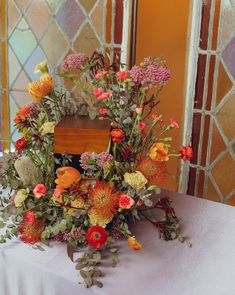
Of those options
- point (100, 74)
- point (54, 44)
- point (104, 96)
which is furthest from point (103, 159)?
point (54, 44)

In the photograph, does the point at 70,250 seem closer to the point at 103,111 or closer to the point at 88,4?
the point at 103,111

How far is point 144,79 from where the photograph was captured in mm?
1097

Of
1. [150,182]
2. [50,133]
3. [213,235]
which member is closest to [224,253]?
[213,235]

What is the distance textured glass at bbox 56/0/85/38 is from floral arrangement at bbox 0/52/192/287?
112cm

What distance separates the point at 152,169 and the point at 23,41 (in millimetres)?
1710

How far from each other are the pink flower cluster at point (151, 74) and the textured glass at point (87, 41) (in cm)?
120

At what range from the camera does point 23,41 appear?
8.37ft

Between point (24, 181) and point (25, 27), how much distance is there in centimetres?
159

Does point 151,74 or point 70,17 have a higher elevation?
point 70,17

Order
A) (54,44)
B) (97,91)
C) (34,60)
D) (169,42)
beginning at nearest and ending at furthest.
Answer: (97,91) → (169,42) → (54,44) → (34,60)

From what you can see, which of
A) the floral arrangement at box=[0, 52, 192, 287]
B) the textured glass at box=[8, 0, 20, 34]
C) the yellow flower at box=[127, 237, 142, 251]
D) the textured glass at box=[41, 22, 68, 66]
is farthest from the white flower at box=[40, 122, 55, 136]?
the textured glass at box=[8, 0, 20, 34]

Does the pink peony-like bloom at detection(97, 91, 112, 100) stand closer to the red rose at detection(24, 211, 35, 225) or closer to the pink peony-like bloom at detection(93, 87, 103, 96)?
the pink peony-like bloom at detection(93, 87, 103, 96)

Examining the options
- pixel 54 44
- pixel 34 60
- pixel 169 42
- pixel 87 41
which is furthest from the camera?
pixel 34 60

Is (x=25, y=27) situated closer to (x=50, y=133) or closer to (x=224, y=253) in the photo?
(x=50, y=133)
